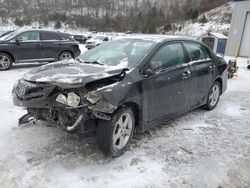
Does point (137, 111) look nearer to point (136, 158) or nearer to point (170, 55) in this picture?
point (136, 158)

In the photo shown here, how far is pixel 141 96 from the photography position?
12.2 ft

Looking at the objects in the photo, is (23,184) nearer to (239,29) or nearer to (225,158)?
(225,158)

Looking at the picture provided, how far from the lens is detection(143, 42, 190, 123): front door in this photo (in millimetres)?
3910

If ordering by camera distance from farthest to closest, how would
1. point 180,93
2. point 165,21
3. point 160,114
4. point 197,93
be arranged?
point 165,21, point 197,93, point 180,93, point 160,114

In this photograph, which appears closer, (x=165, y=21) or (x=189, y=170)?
(x=189, y=170)

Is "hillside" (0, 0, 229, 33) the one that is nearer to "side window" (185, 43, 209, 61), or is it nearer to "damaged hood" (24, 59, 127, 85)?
"side window" (185, 43, 209, 61)

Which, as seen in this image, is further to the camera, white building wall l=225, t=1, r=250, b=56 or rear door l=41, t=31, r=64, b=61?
white building wall l=225, t=1, r=250, b=56

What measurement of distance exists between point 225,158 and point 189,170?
2.37ft

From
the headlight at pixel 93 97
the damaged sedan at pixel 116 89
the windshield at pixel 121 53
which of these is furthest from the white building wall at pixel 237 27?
the headlight at pixel 93 97

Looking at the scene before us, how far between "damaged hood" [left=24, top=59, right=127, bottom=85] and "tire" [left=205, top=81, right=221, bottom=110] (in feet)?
9.58

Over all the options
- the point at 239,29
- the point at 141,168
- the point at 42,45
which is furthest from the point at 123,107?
Result: the point at 239,29

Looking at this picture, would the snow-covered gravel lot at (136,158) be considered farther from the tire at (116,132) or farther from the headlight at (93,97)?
the headlight at (93,97)

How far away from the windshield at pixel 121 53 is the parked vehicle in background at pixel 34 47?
630 centimetres

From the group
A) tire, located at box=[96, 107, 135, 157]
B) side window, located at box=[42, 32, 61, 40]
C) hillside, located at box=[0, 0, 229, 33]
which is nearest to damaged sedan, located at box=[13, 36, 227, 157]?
tire, located at box=[96, 107, 135, 157]
